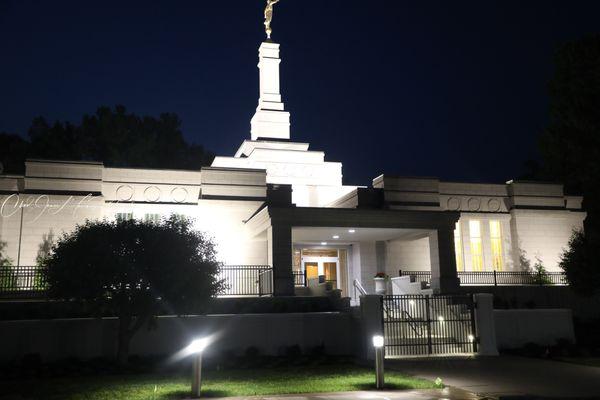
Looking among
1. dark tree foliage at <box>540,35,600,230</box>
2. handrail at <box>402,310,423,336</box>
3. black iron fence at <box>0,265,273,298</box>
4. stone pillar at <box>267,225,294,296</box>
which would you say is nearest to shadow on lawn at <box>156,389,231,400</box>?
handrail at <box>402,310,423,336</box>

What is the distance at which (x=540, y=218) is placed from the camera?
32.5 m

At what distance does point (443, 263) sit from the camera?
25.2 metres

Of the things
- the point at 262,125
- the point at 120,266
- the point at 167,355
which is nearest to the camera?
the point at 120,266

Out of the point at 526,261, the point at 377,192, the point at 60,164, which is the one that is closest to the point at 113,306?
the point at 60,164

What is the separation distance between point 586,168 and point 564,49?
674 cm

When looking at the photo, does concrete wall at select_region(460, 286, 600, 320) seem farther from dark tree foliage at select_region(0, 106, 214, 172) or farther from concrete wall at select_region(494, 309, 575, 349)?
dark tree foliage at select_region(0, 106, 214, 172)

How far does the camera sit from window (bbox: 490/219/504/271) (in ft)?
104

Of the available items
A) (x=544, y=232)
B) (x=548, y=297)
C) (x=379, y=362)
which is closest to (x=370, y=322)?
(x=379, y=362)

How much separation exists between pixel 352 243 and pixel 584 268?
11209mm

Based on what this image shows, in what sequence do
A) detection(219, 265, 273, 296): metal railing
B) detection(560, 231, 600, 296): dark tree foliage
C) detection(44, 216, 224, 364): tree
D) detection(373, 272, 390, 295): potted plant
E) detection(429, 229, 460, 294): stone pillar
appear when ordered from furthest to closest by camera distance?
detection(373, 272, 390, 295): potted plant < detection(429, 229, 460, 294): stone pillar < detection(219, 265, 273, 296): metal railing < detection(560, 231, 600, 296): dark tree foliage < detection(44, 216, 224, 364): tree

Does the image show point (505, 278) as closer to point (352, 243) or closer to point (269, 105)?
point (352, 243)

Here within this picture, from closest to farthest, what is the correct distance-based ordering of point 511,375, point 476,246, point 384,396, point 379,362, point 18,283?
point 384,396
point 379,362
point 511,375
point 18,283
point 476,246

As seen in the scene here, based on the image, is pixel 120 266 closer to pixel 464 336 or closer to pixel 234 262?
pixel 464 336

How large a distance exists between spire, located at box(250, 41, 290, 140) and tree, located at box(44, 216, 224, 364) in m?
22.3
